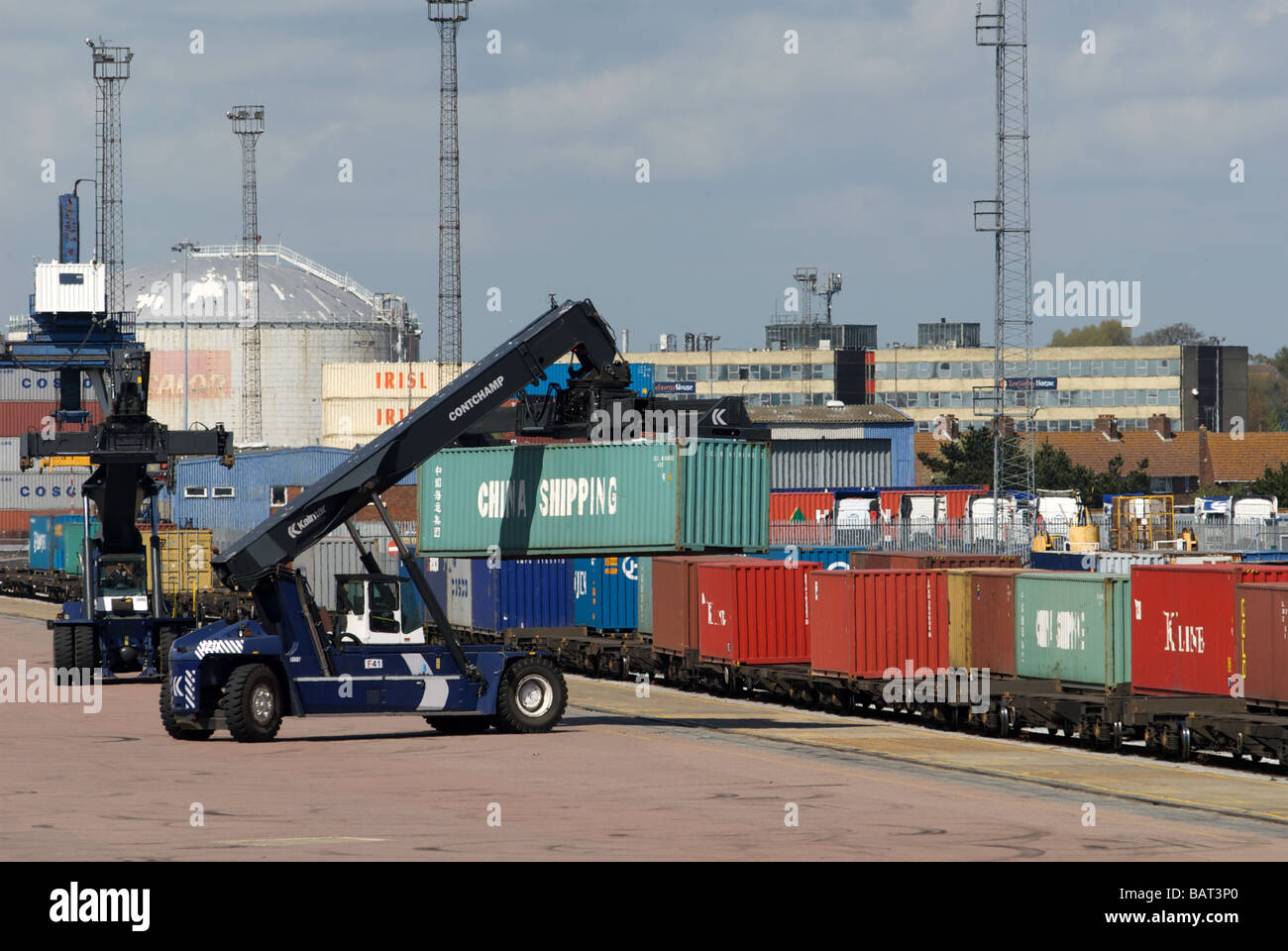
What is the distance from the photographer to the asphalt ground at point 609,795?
1945cm

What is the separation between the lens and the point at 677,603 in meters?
43.7

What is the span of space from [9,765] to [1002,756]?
16.1 meters

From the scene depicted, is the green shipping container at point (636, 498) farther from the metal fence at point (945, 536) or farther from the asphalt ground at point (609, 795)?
the metal fence at point (945, 536)

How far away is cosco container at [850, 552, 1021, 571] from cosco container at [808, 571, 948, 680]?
2313 millimetres

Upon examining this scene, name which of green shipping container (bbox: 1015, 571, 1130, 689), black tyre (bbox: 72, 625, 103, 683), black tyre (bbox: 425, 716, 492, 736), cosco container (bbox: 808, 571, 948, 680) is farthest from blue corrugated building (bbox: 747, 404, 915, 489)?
black tyre (bbox: 425, 716, 492, 736)

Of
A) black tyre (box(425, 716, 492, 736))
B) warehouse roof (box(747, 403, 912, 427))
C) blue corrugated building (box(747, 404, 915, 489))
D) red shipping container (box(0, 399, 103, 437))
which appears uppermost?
red shipping container (box(0, 399, 103, 437))

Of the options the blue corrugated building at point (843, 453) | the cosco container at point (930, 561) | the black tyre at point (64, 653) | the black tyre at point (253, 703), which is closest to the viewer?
the black tyre at point (253, 703)

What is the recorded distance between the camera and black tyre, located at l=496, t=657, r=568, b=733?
103ft

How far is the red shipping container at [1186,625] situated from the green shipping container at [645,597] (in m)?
18.3

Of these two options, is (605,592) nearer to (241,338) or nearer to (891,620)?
(891,620)

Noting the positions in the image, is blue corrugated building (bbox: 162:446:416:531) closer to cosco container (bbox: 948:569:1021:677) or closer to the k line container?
the k line container

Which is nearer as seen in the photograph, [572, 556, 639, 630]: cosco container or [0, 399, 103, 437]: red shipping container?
[572, 556, 639, 630]: cosco container

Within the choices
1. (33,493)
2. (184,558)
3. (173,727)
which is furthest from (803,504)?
(33,493)

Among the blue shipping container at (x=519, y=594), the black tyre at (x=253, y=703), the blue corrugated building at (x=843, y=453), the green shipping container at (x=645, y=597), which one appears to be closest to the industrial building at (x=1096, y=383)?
the blue corrugated building at (x=843, y=453)
